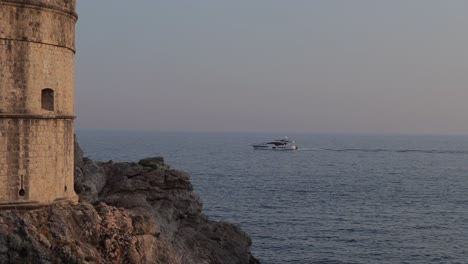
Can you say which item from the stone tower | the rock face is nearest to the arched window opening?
the stone tower

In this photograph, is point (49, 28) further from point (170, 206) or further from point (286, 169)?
point (286, 169)

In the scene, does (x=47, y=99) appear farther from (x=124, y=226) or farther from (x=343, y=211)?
(x=343, y=211)

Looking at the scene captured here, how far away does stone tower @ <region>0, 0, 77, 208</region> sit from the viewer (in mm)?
24859

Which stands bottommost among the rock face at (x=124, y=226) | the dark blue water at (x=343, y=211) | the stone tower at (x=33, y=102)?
the dark blue water at (x=343, y=211)

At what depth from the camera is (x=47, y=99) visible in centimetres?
2673

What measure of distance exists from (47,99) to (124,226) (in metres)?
6.77

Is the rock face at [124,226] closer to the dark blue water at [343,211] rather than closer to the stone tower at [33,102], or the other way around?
the stone tower at [33,102]

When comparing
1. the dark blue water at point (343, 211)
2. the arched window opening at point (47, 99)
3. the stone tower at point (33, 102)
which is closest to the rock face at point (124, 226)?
the stone tower at point (33, 102)

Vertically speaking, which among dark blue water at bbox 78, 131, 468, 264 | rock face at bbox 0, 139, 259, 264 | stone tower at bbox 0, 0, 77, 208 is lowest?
dark blue water at bbox 78, 131, 468, 264

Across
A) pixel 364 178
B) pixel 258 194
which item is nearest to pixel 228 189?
pixel 258 194

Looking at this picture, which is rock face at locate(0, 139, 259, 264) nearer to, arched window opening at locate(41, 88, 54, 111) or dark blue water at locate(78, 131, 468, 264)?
arched window opening at locate(41, 88, 54, 111)

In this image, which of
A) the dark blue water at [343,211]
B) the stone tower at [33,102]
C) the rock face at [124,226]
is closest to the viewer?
the rock face at [124,226]

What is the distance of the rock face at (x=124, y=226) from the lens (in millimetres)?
23250

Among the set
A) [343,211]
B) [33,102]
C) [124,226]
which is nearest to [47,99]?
[33,102]
